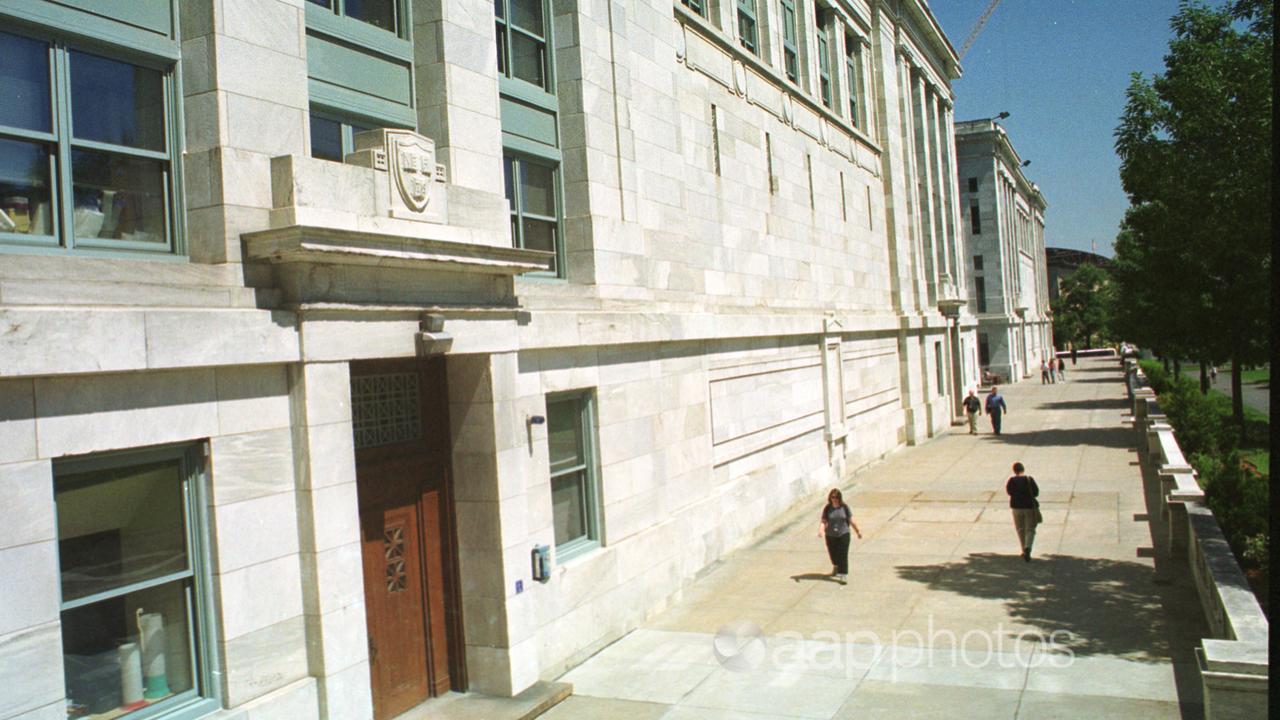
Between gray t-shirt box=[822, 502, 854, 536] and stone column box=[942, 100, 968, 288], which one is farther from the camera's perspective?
stone column box=[942, 100, 968, 288]

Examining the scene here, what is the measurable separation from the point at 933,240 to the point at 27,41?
33918 mm

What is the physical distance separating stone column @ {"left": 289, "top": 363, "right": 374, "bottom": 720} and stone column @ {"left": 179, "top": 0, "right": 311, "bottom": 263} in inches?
47.9

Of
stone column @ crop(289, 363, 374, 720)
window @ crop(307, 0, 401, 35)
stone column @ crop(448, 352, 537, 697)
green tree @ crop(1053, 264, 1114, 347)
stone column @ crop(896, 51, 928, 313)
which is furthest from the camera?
green tree @ crop(1053, 264, 1114, 347)

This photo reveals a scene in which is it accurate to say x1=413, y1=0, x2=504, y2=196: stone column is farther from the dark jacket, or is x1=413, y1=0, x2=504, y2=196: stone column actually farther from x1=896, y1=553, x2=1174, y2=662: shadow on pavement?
the dark jacket

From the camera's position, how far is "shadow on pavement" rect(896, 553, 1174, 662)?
35.9 feet

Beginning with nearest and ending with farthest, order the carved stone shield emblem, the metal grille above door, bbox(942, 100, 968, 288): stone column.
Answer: the carved stone shield emblem, the metal grille above door, bbox(942, 100, 968, 288): stone column

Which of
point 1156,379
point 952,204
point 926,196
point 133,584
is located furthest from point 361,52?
point 1156,379

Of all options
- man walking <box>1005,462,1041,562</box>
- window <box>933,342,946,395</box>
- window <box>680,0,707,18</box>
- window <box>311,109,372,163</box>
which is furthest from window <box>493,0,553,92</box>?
window <box>933,342,946,395</box>

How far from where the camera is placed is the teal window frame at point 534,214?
11305 mm

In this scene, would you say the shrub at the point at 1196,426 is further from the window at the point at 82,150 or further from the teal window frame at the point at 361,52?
the window at the point at 82,150

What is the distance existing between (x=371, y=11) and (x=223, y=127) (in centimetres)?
281

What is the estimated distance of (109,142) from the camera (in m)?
6.71

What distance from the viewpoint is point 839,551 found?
1392cm

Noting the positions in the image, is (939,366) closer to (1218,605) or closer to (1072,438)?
(1072,438)
